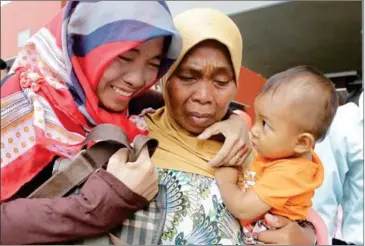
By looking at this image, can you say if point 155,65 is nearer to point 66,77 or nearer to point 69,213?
point 66,77

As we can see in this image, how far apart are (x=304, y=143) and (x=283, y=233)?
172 mm

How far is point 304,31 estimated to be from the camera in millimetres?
2172

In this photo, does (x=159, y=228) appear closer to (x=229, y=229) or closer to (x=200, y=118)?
(x=229, y=229)

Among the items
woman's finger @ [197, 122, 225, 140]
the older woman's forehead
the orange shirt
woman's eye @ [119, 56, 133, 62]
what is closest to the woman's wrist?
the orange shirt

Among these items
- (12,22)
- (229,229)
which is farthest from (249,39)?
(229,229)

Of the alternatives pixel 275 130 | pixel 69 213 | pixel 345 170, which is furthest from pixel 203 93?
pixel 345 170

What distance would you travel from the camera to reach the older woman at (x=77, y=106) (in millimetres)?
667

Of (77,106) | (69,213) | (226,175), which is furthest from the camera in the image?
(226,175)

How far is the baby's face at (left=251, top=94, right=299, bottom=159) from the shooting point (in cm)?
89

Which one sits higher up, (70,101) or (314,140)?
(70,101)

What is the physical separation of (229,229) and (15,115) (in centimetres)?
42

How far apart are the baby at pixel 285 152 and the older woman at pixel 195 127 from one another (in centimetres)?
3

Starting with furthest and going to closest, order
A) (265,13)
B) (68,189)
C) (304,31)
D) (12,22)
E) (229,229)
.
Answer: (304,31), (265,13), (12,22), (229,229), (68,189)

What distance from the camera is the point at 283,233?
0.86m
